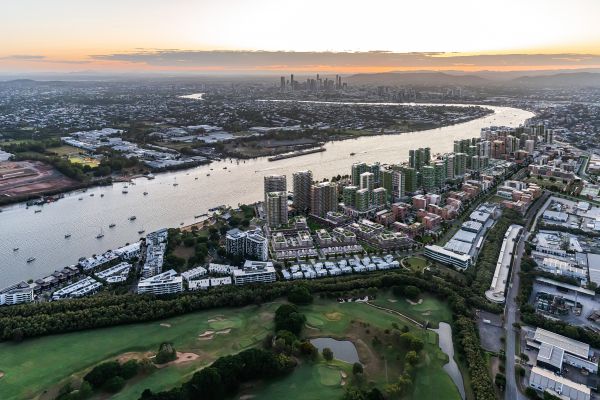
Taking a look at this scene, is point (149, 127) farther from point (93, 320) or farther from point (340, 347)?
point (340, 347)

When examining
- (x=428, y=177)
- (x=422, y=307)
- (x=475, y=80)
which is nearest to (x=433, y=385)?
(x=422, y=307)

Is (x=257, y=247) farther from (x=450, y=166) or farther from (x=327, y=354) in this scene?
(x=450, y=166)

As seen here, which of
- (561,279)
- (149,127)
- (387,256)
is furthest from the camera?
(149,127)

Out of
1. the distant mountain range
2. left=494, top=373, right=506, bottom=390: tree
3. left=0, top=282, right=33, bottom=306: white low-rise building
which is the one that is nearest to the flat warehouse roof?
left=494, top=373, right=506, bottom=390: tree

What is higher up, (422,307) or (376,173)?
(376,173)

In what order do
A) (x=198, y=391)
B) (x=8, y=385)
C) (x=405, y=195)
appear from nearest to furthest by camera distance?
(x=198, y=391) < (x=8, y=385) < (x=405, y=195)

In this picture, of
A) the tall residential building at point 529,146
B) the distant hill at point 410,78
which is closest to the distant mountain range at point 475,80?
the distant hill at point 410,78

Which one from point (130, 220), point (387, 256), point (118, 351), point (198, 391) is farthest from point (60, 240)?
point (387, 256)
